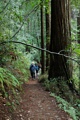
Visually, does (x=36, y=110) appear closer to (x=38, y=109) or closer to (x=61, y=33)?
(x=38, y=109)

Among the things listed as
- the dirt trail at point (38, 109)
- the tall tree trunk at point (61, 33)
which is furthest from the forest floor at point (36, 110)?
the tall tree trunk at point (61, 33)

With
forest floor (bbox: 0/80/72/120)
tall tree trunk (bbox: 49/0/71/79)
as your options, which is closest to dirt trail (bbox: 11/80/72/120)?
forest floor (bbox: 0/80/72/120)

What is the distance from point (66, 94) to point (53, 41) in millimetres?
2630

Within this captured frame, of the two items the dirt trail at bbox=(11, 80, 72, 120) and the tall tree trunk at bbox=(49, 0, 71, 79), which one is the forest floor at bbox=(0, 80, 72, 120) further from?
the tall tree trunk at bbox=(49, 0, 71, 79)

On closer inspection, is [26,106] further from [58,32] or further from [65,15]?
[65,15]

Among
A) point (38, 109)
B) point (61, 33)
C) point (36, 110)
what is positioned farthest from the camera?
point (61, 33)

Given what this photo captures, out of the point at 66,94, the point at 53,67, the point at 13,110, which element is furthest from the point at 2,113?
the point at 53,67

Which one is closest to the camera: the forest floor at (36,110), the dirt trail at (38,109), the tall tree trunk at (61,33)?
the forest floor at (36,110)

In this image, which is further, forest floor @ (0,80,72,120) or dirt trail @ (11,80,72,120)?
dirt trail @ (11,80,72,120)

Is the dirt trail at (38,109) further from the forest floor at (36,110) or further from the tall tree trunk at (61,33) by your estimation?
the tall tree trunk at (61,33)

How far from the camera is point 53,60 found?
386 inches

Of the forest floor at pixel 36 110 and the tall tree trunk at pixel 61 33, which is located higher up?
the tall tree trunk at pixel 61 33

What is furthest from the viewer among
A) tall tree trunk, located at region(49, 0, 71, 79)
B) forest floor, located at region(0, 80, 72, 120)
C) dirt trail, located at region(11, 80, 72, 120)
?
tall tree trunk, located at region(49, 0, 71, 79)

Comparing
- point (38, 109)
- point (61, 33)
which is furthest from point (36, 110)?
point (61, 33)
